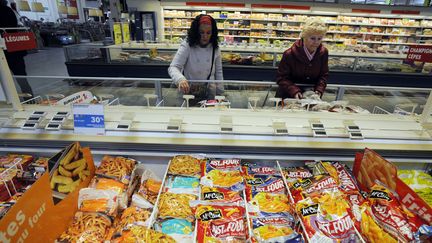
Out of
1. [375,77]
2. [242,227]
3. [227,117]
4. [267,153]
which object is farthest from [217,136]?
[375,77]

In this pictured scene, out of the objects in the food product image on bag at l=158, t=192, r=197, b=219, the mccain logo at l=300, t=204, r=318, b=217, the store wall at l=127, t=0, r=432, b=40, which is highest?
the store wall at l=127, t=0, r=432, b=40

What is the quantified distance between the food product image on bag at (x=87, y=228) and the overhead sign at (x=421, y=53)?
6.33 ft

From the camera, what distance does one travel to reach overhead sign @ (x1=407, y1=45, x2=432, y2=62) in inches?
57.6

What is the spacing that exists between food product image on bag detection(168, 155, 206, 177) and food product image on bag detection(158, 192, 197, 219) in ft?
0.44

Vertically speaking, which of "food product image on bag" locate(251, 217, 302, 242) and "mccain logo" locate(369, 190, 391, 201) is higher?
"mccain logo" locate(369, 190, 391, 201)


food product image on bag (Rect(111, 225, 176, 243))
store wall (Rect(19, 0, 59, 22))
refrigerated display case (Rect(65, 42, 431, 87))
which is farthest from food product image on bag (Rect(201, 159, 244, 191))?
store wall (Rect(19, 0, 59, 22))

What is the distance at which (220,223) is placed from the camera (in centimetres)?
104

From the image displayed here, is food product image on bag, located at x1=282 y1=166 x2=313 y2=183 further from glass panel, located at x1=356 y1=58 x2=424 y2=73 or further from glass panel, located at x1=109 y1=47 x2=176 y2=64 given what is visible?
glass panel, located at x1=356 y1=58 x2=424 y2=73

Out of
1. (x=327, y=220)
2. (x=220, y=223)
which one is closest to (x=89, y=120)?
(x=220, y=223)

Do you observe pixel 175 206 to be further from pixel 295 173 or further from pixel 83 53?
pixel 83 53

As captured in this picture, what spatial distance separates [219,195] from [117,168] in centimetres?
55

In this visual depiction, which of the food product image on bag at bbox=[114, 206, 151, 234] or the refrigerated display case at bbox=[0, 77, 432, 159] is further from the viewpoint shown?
the refrigerated display case at bbox=[0, 77, 432, 159]

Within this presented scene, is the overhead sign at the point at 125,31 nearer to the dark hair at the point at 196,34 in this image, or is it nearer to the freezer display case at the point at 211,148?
the dark hair at the point at 196,34

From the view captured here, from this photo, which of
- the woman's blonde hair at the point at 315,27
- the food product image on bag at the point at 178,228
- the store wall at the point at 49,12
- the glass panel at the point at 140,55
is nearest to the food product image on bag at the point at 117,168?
the food product image on bag at the point at 178,228
